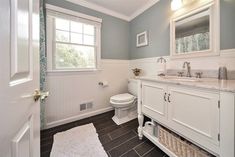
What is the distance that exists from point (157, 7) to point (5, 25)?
93.2 inches

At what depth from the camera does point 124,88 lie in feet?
9.74

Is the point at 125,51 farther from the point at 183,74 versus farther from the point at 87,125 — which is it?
the point at 87,125

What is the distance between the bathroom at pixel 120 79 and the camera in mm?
577

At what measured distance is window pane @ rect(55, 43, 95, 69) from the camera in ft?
6.88

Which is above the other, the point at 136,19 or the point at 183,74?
the point at 136,19

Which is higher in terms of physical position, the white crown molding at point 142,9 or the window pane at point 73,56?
the white crown molding at point 142,9

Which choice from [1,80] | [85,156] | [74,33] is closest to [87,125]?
[85,156]

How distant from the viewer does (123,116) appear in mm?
2295

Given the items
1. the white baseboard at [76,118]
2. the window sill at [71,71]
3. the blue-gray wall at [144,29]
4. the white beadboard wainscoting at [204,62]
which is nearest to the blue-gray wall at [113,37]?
the blue-gray wall at [144,29]

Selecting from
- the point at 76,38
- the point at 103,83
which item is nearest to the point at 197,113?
the point at 103,83

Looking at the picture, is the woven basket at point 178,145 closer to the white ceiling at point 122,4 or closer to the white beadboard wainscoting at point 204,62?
the white beadboard wainscoting at point 204,62

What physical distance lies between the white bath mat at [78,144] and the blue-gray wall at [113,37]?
1564mm

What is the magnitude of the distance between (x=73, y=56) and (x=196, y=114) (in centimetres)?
215

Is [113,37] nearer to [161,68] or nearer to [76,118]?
[161,68]
